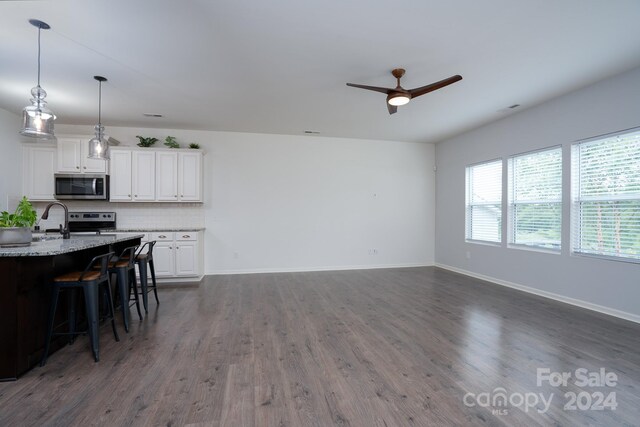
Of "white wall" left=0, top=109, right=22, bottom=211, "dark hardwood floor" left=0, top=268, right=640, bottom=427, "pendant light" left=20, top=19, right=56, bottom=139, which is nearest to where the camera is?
"dark hardwood floor" left=0, top=268, right=640, bottom=427

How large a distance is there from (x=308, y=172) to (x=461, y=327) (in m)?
4.21

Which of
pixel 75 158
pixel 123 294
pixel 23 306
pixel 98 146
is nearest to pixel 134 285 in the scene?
pixel 123 294

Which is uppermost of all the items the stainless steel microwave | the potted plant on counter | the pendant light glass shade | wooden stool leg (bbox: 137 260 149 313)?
the pendant light glass shade

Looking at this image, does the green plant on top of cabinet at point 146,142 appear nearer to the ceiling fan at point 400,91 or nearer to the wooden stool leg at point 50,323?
the wooden stool leg at point 50,323

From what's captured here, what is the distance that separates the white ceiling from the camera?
93.4 inches

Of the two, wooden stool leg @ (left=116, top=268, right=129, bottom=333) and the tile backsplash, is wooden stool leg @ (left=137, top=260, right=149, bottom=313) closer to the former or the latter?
wooden stool leg @ (left=116, top=268, right=129, bottom=333)

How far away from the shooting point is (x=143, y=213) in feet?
18.2

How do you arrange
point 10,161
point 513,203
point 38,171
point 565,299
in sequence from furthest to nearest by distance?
point 513,203 < point 38,171 < point 10,161 < point 565,299

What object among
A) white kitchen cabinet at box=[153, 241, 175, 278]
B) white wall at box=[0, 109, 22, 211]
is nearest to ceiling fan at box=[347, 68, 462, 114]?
white kitchen cabinet at box=[153, 241, 175, 278]

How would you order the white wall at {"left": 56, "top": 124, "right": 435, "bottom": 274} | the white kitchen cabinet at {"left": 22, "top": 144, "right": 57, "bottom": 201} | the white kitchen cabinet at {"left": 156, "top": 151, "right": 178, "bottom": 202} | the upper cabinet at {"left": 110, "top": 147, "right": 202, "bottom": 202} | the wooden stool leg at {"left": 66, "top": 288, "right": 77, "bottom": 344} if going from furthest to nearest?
the white wall at {"left": 56, "top": 124, "right": 435, "bottom": 274}
the white kitchen cabinet at {"left": 156, "top": 151, "right": 178, "bottom": 202}
the upper cabinet at {"left": 110, "top": 147, "right": 202, "bottom": 202}
the white kitchen cabinet at {"left": 22, "top": 144, "right": 57, "bottom": 201}
the wooden stool leg at {"left": 66, "top": 288, "right": 77, "bottom": 344}

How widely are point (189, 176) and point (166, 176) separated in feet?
1.29

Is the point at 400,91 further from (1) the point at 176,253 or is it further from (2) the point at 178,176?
(1) the point at 176,253

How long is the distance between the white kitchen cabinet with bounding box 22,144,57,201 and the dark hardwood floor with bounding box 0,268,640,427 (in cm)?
309

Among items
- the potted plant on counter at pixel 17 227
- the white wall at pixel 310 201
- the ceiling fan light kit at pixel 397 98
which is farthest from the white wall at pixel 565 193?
the potted plant on counter at pixel 17 227
